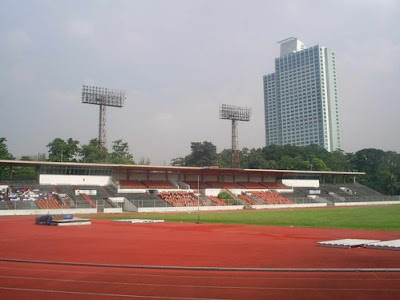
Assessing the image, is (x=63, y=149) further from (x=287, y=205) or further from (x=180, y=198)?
(x=287, y=205)

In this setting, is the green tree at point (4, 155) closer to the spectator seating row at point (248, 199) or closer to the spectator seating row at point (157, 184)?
the spectator seating row at point (157, 184)

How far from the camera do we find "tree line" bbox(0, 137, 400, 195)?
82.1 metres

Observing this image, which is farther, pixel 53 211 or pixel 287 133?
pixel 287 133

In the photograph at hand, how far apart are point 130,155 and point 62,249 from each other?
8605 centimetres

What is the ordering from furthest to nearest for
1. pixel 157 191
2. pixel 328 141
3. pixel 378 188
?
pixel 328 141
pixel 378 188
pixel 157 191

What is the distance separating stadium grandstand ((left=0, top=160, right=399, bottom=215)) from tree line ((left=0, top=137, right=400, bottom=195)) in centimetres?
1473

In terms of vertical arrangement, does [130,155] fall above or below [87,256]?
above

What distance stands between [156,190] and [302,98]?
12183cm

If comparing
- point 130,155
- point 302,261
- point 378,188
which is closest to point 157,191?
point 130,155

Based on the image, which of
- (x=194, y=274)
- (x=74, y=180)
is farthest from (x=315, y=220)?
(x=74, y=180)

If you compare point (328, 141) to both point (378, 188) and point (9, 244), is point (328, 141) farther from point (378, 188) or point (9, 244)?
point (9, 244)

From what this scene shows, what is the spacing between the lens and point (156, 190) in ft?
204

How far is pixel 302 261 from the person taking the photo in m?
13.3

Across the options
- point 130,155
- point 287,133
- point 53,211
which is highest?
point 287,133
